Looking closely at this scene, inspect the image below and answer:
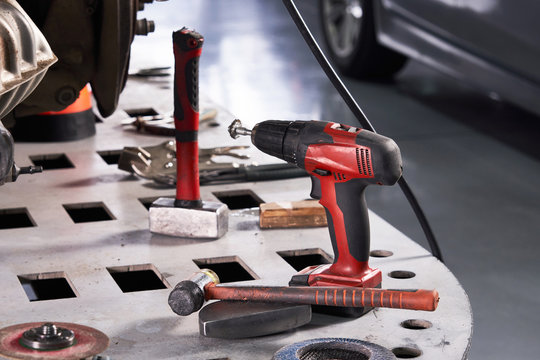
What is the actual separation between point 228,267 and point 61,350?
53cm

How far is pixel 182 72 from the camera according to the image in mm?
1817

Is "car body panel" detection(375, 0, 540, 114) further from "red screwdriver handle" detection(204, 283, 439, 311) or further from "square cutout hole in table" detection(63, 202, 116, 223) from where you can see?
"red screwdriver handle" detection(204, 283, 439, 311)

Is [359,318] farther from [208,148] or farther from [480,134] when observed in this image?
[480,134]

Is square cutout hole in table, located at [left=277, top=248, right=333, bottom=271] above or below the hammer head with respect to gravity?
below

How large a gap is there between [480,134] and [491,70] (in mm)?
534

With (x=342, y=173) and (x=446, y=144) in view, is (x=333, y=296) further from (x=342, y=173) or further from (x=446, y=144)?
(x=446, y=144)

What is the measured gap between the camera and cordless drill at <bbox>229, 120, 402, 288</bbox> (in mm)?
1482

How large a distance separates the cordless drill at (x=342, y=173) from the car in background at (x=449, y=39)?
1730 mm

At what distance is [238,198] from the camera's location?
7.20 ft

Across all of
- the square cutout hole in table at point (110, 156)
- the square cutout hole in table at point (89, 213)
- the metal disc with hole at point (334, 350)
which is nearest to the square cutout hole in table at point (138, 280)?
the square cutout hole in table at point (89, 213)

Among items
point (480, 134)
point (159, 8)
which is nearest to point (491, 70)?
point (480, 134)

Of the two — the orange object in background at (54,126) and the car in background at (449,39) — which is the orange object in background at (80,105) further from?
the car in background at (449,39)

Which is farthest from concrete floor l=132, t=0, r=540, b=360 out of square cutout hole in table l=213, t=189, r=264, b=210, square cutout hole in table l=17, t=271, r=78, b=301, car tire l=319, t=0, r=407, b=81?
square cutout hole in table l=17, t=271, r=78, b=301

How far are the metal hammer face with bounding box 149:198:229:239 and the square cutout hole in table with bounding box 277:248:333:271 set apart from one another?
145mm
